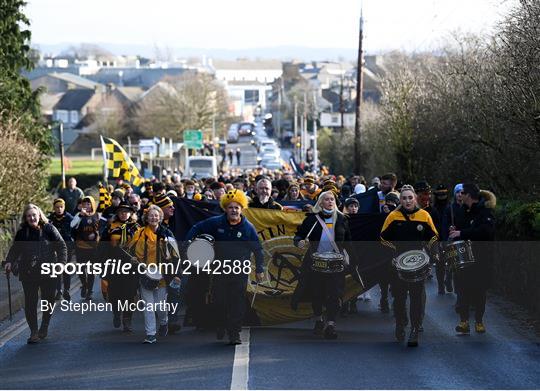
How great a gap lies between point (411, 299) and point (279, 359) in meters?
1.89

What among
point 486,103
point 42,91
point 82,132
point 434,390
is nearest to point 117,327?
point 434,390

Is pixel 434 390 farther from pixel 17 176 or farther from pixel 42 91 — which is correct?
pixel 42 91

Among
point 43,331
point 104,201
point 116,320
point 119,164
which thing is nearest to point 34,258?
point 43,331

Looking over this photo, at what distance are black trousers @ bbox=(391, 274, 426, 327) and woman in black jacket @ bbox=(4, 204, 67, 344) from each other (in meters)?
3.96

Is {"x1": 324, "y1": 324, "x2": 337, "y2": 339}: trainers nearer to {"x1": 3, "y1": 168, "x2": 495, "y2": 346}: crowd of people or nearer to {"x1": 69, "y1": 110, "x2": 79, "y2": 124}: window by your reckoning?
{"x1": 3, "y1": 168, "x2": 495, "y2": 346}: crowd of people

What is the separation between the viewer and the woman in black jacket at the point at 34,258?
12828 mm

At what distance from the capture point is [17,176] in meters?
26.9

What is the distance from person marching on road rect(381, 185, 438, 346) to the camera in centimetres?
1248

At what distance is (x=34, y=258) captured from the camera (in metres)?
12.8

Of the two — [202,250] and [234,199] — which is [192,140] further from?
[234,199]

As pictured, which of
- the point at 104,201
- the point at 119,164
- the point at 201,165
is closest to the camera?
the point at 104,201

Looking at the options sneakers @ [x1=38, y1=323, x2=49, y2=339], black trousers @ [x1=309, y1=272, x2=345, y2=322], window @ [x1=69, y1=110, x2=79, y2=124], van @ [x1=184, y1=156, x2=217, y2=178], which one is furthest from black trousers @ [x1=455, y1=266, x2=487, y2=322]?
window @ [x1=69, y1=110, x2=79, y2=124]

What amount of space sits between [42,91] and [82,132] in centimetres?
8823

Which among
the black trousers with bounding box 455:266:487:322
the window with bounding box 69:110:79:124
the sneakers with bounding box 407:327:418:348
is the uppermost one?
the black trousers with bounding box 455:266:487:322
